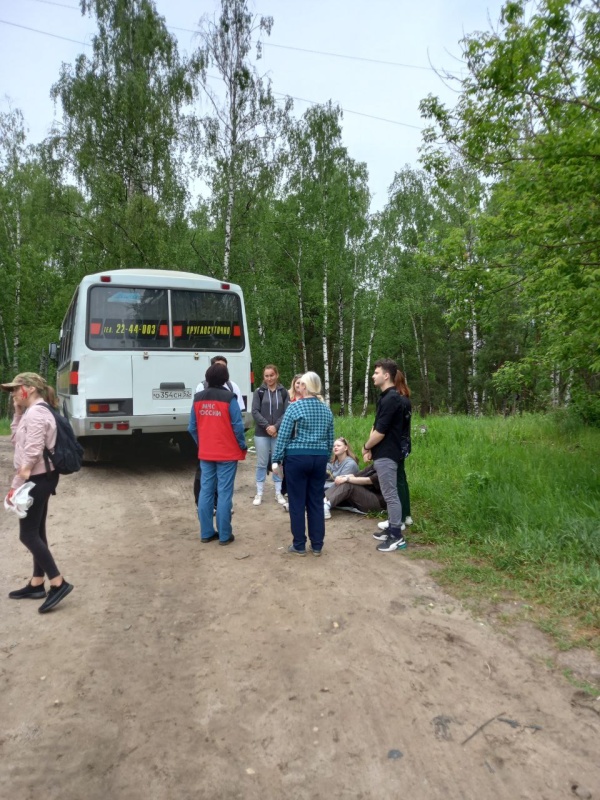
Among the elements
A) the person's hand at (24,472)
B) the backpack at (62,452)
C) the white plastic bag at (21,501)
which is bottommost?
the white plastic bag at (21,501)

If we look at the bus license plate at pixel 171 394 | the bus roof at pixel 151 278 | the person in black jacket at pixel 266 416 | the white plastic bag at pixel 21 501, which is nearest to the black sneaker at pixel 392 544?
the person in black jacket at pixel 266 416

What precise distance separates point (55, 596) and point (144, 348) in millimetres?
5355

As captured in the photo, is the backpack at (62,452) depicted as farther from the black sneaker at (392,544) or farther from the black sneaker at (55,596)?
the black sneaker at (392,544)

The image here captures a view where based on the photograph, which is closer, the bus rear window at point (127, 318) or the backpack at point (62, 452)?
the backpack at point (62, 452)

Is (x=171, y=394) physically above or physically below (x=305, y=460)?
above

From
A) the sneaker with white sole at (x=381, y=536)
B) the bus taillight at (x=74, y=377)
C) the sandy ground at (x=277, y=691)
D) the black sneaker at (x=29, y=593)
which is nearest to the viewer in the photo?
the sandy ground at (x=277, y=691)

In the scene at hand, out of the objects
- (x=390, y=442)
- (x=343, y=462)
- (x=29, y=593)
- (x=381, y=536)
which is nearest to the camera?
(x=29, y=593)

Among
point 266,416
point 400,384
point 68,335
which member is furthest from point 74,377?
point 400,384

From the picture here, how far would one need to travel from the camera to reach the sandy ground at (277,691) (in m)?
2.37

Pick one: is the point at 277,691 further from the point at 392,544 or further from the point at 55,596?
the point at 392,544

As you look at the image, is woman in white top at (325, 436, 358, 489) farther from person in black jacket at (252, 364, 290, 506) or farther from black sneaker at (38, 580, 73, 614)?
black sneaker at (38, 580, 73, 614)

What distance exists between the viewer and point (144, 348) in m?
8.86

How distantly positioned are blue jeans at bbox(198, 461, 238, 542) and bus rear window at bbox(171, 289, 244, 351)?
4.03 meters

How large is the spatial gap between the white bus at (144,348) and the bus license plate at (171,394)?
16mm
